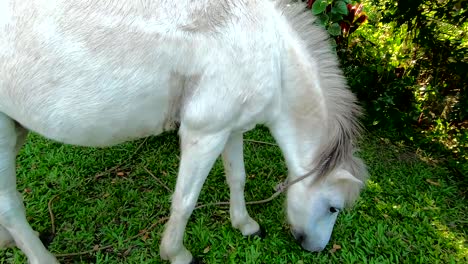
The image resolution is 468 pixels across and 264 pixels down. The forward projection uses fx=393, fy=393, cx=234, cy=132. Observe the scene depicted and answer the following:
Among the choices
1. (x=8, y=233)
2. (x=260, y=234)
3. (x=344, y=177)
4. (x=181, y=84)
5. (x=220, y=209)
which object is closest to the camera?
(x=181, y=84)

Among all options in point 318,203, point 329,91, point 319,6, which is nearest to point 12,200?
point 318,203

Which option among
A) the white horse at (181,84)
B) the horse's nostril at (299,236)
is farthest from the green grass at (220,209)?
the white horse at (181,84)

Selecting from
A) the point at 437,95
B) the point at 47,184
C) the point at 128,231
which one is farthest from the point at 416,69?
the point at 47,184

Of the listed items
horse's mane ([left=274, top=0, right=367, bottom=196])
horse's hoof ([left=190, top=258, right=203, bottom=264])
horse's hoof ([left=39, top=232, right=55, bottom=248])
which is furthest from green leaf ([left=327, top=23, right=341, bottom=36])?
horse's hoof ([left=39, top=232, right=55, bottom=248])

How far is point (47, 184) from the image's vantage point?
3145 millimetres

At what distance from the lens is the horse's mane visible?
2143 mm

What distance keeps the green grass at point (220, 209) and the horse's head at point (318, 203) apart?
0.90ft

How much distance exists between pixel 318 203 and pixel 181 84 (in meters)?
1.08

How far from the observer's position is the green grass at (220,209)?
2.72m

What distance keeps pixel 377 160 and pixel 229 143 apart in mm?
1786

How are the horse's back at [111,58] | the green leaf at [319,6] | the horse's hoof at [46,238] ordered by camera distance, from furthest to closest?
the green leaf at [319,6], the horse's hoof at [46,238], the horse's back at [111,58]

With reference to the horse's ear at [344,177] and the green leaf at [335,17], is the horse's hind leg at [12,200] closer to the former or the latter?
the horse's ear at [344,177]

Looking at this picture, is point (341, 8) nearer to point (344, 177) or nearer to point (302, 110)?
point (302, 110)

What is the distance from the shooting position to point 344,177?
211 cm
